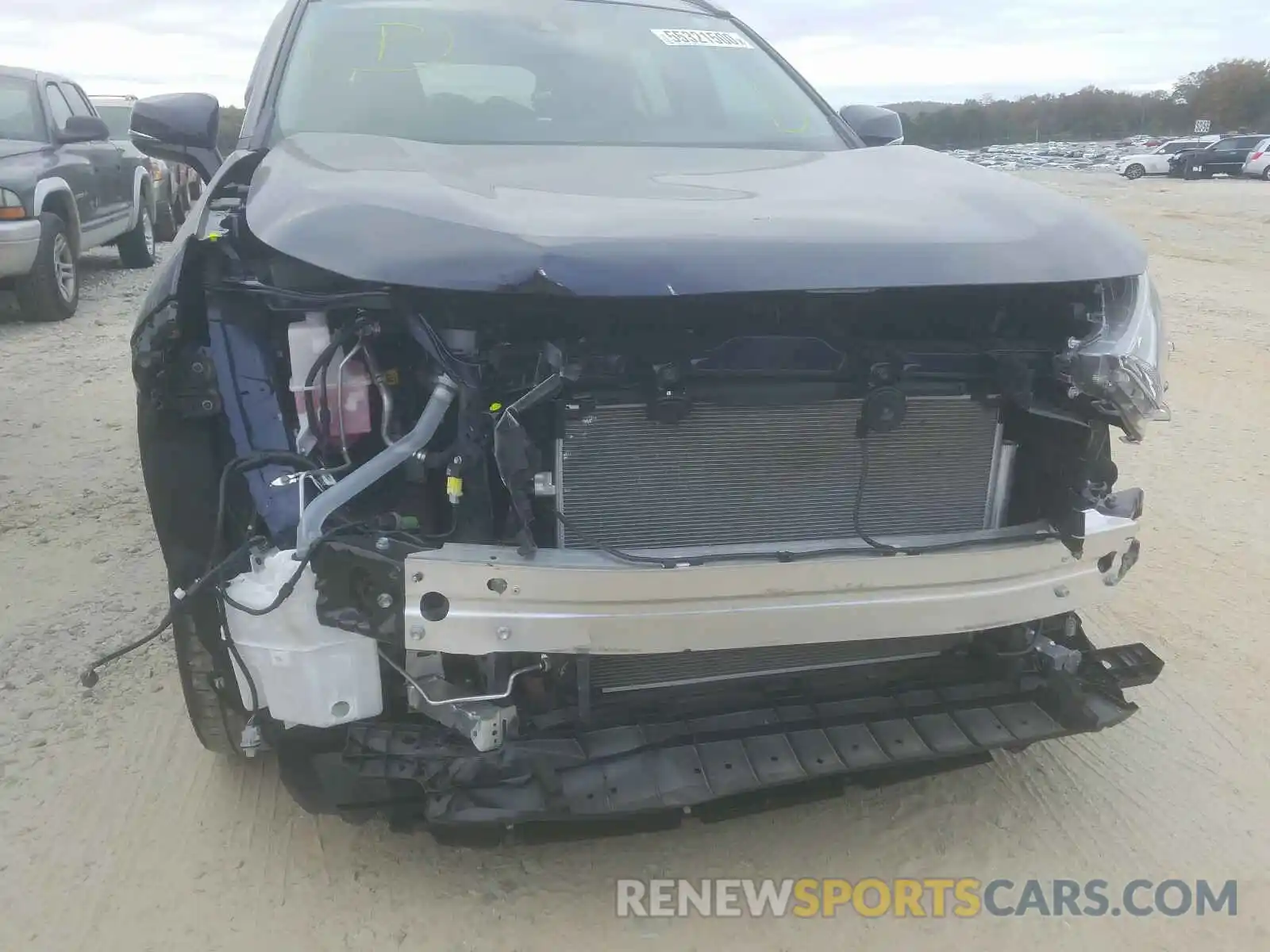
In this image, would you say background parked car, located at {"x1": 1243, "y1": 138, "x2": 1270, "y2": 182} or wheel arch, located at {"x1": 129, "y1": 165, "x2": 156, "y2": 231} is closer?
wheel arch, located at {"x1": 129, "y1": 165, "x2": 156, "y2": 231}

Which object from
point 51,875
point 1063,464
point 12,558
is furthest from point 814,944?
point 12,558

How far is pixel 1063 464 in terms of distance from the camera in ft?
6.94

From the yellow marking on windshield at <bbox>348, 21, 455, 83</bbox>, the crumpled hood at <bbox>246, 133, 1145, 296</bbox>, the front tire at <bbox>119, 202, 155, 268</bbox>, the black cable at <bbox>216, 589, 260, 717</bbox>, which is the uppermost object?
the yellow marking on windshield at <bbox>348, 21, 455, 83</bbox>

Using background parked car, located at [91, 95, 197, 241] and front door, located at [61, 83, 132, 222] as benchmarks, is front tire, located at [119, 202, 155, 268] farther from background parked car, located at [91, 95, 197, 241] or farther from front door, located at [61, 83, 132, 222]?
front door, located at [61, 83, 132, 222]

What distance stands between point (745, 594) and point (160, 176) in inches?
446

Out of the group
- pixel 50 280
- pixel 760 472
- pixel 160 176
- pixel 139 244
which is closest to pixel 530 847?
pixel 760 472

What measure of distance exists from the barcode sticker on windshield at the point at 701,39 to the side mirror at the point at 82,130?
5.69 metres

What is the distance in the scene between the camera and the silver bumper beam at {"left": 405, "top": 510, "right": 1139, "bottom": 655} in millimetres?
1796

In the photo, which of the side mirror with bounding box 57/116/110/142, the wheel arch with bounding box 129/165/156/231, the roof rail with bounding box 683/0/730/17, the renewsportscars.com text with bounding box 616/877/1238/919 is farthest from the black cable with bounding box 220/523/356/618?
the wheel arch with bounding box 129/165/156/231

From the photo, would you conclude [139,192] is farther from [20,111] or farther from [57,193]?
[57,193]

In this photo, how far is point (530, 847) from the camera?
2283 millimetres

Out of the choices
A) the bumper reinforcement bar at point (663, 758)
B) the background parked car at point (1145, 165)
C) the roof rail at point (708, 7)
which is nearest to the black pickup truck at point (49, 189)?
the roof rail at point (708, 7)

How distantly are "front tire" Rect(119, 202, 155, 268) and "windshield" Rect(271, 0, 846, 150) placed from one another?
305 inches

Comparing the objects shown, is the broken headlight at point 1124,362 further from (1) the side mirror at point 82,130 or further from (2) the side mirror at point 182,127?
(1) the side mirror at point 82,130
